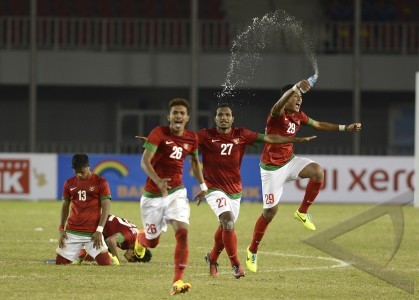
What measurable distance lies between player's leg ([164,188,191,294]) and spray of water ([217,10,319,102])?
21.5m

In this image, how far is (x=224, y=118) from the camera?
12.4m

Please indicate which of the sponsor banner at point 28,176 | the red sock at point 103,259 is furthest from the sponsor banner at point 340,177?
the red sock at point 103,259

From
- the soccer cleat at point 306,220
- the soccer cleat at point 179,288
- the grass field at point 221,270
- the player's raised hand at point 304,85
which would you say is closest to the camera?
the soccer cleat at point 179,288

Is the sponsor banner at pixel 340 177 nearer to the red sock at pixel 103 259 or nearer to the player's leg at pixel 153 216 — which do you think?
the red sock at pixel 103 259

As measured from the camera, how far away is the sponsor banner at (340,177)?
27859 mm

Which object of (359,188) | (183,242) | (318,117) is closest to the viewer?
(183,242)

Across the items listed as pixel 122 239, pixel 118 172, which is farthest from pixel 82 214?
pixel 118 172

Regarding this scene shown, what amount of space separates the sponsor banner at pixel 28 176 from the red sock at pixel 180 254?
17317 mm

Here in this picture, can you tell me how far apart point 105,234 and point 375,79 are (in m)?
21.4

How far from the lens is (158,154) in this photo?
1113cm

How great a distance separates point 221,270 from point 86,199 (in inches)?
73.7

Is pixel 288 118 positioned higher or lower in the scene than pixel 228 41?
lower

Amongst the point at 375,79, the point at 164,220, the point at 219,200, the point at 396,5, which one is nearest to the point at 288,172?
the point at 219,200

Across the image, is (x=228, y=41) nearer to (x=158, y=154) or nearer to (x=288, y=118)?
(x=288, y=118)
